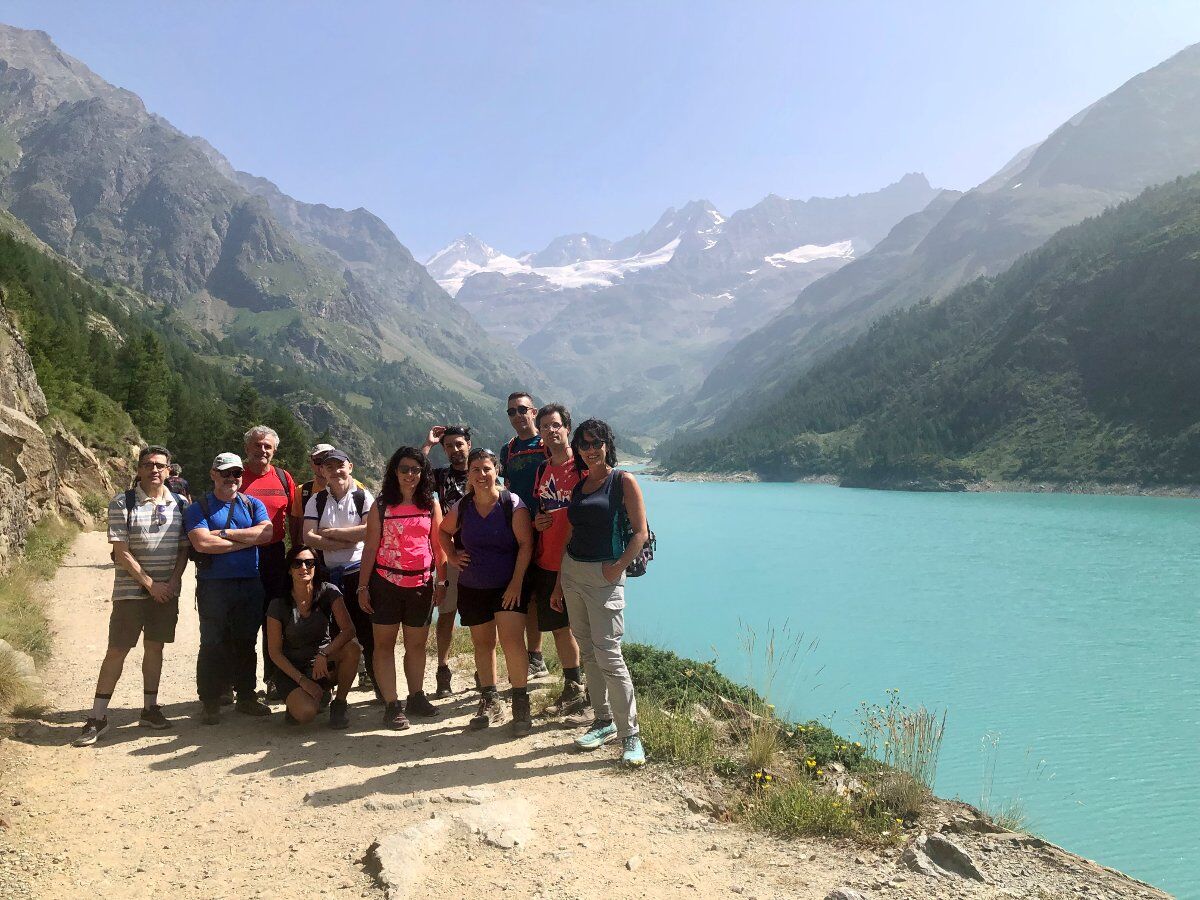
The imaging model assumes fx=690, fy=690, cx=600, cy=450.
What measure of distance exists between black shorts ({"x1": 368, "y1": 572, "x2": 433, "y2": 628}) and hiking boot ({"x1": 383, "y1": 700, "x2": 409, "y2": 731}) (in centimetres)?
84

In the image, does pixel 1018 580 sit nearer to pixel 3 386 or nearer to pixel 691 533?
pixel 691 533

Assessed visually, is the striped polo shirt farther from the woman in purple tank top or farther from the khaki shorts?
the khaki shorts

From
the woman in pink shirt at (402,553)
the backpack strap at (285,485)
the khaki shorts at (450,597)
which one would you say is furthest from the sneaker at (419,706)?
the backpack strap at (285,485)

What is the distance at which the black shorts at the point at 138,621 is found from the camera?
5.89 meters

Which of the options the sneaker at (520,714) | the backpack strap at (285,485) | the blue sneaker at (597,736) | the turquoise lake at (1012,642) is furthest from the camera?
the turquoise lake at (1012,642)

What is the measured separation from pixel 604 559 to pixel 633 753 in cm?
154

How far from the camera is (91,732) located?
226 inches

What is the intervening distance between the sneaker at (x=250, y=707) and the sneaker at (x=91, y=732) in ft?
3.40

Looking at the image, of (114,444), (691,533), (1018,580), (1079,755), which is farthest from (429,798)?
(691,533)

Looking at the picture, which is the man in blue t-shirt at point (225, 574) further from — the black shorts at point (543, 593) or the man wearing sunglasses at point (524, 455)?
the black shorts at point (543, 593)

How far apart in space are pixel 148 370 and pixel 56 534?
36.9 metres

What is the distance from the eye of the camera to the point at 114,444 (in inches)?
1084

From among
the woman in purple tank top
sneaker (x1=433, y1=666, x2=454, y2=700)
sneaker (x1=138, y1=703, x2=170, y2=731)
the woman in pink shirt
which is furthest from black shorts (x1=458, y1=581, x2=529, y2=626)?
sneaker (x1=138, y1=703, x2=170, y2=731)

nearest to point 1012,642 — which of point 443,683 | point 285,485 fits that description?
point 443,683
